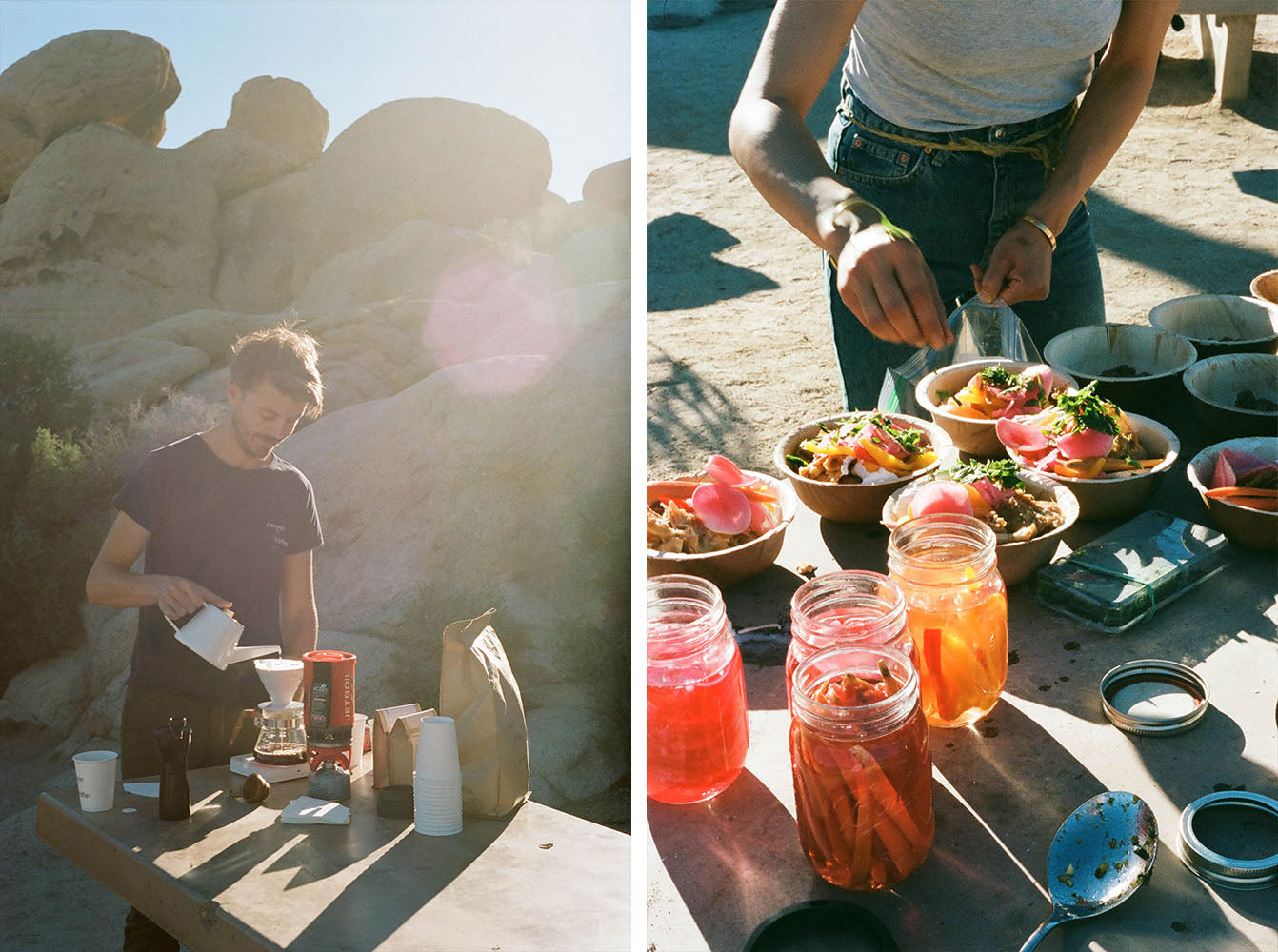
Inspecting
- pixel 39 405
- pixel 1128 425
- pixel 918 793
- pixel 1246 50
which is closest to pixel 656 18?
pixel 1246 50

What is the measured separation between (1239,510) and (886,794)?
630 mm

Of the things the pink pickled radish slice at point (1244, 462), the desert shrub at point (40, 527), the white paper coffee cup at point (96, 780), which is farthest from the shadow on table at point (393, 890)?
the desert shrub at point (40, 527)

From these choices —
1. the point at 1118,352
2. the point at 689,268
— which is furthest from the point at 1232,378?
the point at 689,268

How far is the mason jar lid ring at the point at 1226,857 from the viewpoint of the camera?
0.80m

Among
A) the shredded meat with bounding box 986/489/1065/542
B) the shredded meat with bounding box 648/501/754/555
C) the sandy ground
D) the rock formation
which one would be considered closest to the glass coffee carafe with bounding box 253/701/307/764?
the shredded meat with bounding box 648/501/754/555

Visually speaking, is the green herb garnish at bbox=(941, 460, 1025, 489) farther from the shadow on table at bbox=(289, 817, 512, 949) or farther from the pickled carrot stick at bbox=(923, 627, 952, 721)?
the shadow on table at bbox=(289, 817, 512, 949)

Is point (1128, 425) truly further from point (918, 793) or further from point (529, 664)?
point (529, 664)

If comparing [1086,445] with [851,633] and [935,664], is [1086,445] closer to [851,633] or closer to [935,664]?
[935,664]

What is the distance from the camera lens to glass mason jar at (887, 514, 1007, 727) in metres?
0.99

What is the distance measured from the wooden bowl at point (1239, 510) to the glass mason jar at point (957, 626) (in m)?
0.38

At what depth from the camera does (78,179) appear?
7797 mm

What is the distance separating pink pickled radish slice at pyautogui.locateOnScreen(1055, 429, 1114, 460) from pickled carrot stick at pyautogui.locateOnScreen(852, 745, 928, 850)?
622 mm

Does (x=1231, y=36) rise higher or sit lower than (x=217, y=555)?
higher

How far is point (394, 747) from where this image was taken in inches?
61.9
